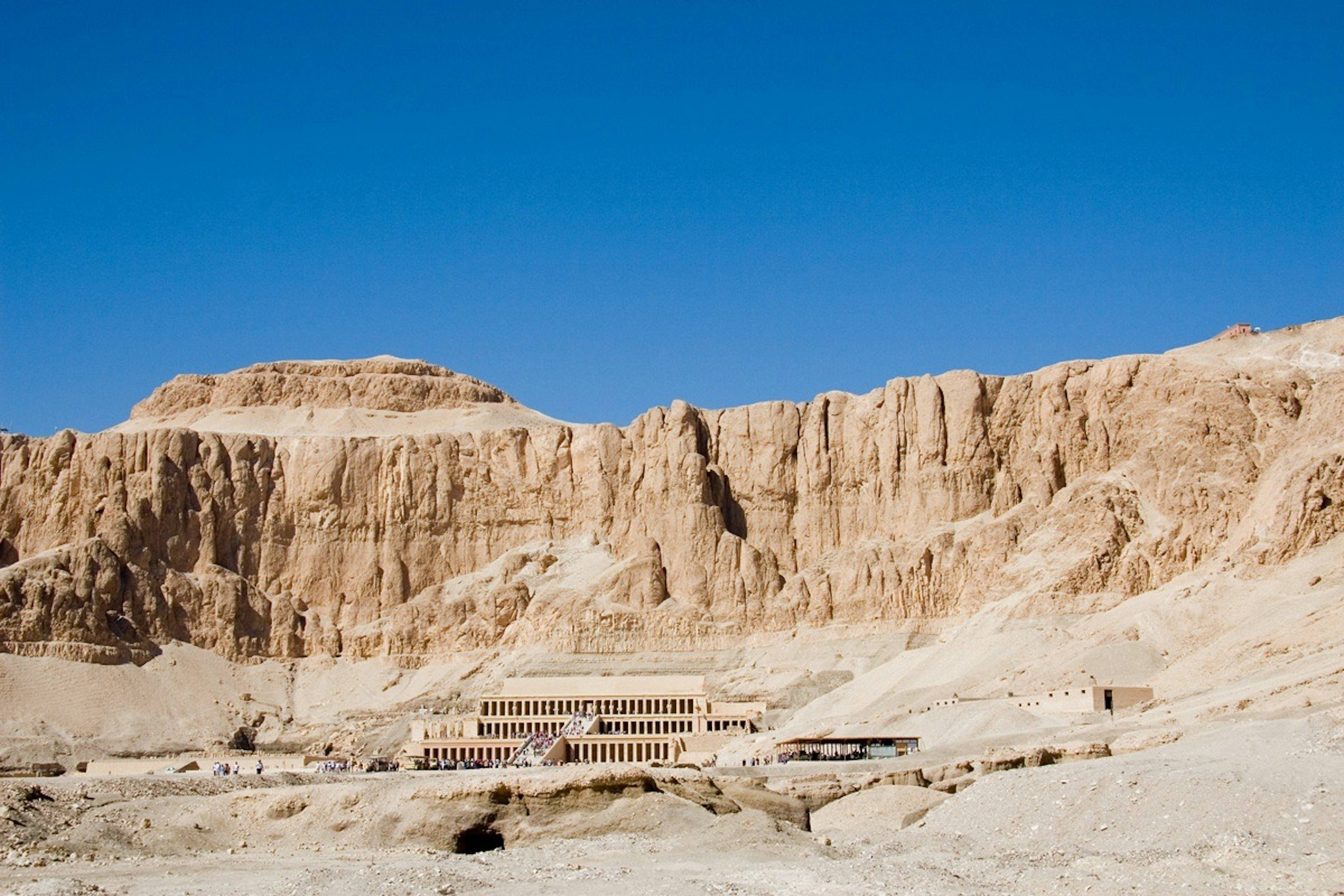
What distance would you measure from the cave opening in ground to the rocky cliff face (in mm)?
61161

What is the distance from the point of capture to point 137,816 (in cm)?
5450

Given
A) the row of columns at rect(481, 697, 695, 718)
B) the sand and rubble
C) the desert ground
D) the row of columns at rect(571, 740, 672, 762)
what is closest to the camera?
the sand and rubble

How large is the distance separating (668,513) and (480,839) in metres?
79.1

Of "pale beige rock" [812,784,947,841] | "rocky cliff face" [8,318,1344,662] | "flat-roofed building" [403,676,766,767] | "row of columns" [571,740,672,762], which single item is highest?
"rocky cliff face" [8,318,1344,662]

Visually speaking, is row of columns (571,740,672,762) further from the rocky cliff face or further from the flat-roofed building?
the rocky cliff face

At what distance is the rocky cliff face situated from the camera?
11012cm

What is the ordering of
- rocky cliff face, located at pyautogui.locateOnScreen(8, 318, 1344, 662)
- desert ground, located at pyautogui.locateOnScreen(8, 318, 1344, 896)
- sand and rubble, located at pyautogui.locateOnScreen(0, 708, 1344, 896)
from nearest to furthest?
sand and rubble, located at pyautogui.locateOnScreen(0, 708, 1344, 896) → desert ground, located at pyautogui.locateOnScreen(8, 318, 1344, 896) → rocky cliff face, located at pyautogui.locateOnScreen(8, 318, 1344, 662)

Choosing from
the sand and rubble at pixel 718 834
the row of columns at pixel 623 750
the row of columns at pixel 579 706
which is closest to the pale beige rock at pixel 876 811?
the sand and rubble at pixel 718 834

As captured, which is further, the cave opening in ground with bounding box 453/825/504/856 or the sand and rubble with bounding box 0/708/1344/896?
the cave opening in ground with bounding box 453/825/504/856

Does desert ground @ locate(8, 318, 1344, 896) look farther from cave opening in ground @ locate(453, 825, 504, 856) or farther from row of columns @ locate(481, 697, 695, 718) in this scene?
row of columns @ locate(481, 697, 695, 718)

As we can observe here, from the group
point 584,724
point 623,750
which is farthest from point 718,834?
point 584,724

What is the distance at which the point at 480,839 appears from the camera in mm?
49125

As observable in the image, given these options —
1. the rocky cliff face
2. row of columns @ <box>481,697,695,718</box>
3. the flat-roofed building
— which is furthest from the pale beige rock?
row of columns @ <box>481,697,695,718</box>

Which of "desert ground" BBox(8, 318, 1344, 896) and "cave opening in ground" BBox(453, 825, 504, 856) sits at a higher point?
"desert ground" BBox(8, 318, 1344, 896)
